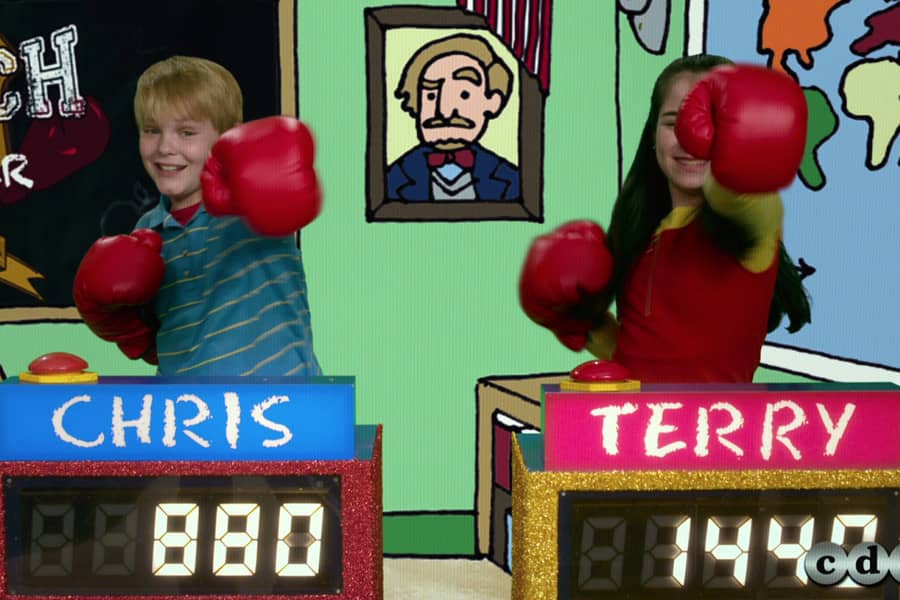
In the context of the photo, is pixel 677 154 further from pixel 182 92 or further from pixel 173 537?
pixel 173 537

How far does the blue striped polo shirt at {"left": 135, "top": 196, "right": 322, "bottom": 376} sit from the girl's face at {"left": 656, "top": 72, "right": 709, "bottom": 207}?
53cm

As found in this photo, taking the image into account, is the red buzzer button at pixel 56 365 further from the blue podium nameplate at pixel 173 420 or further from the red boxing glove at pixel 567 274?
the red boxing glove at pixel 567 274

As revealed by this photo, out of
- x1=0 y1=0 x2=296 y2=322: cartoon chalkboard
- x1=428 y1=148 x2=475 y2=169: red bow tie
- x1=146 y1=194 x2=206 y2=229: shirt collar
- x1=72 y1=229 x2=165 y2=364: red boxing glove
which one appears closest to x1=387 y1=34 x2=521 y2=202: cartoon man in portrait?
x1=428 y1=148 x2=475 y2=169: red bow tie

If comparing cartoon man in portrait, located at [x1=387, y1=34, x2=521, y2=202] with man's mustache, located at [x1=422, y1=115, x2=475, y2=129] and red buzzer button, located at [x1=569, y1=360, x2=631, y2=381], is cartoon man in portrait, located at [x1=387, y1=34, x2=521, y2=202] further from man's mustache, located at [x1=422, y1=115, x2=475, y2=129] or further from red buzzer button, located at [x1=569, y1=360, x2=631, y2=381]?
red buzzer button, located at [x1=569, y1=360, x2=631, y2=381]

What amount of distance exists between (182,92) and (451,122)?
1.00 m

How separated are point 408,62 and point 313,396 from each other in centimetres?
148

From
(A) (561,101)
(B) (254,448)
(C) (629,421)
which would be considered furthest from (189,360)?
(A) (561,101)

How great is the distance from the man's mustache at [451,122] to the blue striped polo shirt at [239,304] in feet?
3.32

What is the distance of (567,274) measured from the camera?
1.41m

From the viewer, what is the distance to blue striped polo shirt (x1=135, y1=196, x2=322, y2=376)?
1383 mm

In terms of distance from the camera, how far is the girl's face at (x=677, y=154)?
136cm

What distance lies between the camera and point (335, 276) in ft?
7.77

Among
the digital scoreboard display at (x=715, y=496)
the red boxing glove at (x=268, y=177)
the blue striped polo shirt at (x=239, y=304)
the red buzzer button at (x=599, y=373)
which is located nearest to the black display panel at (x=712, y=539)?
the digital scoreboard display at (x=715, y=496)

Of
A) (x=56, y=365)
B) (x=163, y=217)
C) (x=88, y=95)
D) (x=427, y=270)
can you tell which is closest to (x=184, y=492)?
(x=56, y=365)
